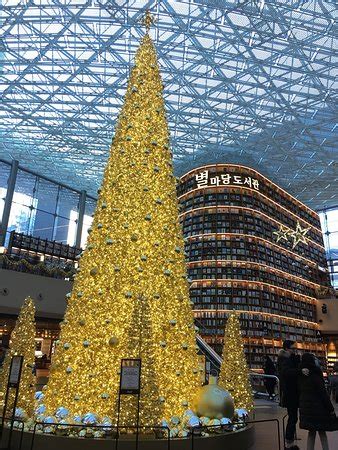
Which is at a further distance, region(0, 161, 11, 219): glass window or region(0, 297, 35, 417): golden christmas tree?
region(0, 161, 11, 219): glass window

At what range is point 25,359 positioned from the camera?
4258 millimetres

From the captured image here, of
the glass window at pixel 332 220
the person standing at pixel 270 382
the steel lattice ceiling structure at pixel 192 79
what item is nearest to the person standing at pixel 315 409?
the person standing at pixel 270 382

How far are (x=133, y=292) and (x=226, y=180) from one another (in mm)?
13501

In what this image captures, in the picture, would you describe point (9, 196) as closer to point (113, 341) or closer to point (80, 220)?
point (80, 220)

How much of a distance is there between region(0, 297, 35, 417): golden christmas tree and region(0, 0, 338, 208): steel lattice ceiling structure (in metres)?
10.1

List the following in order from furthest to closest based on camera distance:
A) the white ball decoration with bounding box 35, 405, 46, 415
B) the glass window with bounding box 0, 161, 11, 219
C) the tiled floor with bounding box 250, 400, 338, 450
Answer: the glass window with bounding box 0, 161, 11, 219
the tiled floor with bounding box 250, 400, 338, 450
the white ball decoration with bounding box 35, 405, 46, 415

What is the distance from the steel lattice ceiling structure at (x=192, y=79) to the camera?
12.6 meters

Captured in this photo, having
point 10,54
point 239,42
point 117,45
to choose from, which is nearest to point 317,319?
point 239,42

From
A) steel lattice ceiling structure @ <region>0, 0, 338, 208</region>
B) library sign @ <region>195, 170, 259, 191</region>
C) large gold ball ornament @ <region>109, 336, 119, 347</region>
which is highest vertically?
steel lattice ceiling structure @ <region>0, 0, 338, 208</region>

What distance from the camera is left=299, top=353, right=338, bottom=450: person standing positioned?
10.6 feet

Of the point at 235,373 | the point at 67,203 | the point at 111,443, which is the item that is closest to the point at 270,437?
the point at 235,373

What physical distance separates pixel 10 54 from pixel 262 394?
15094 millimetres

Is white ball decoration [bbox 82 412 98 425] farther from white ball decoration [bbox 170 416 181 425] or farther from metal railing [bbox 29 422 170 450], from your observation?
white ball decoration [bbox 170 416 181 425]

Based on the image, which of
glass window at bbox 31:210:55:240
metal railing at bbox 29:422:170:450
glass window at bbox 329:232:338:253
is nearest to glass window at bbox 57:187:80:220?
glass window at bbox 31:210:55:240
